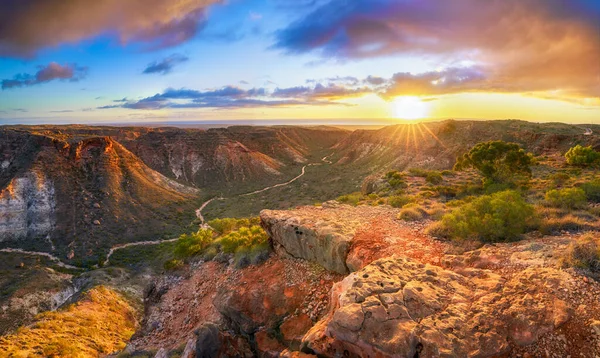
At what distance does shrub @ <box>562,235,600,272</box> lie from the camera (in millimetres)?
7605

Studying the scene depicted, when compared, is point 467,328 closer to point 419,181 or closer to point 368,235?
point 368,235

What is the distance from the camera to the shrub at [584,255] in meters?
7.61

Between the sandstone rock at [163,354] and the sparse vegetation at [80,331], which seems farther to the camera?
the sparse vegetation at [80,331]

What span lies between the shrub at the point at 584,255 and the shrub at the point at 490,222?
9.01ft

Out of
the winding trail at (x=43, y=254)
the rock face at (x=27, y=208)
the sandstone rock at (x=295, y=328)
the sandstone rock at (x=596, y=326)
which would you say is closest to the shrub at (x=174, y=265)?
the sandstone rock at (x=295, y=328)

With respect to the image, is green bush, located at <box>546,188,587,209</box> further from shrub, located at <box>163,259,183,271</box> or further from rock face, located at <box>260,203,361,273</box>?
shrub, located at <box>163,259,183,271</box>

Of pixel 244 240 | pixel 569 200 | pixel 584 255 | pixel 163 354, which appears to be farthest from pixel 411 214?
pixel 163 354

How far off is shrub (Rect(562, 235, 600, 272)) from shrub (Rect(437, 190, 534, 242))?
2.75 metres

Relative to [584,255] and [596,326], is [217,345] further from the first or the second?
[584,255]

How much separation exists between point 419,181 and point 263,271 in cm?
2128

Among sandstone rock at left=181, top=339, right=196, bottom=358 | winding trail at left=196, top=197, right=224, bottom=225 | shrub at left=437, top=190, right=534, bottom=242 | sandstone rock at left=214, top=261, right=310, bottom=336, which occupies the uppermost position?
shrub at left=437, top=190, right=534, bottom=242

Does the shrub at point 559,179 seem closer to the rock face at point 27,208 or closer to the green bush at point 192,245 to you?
the green bush at point 192,245

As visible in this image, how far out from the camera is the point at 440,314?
22.6ft

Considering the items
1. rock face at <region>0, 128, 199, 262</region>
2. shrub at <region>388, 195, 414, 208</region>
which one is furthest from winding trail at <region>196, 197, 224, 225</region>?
shrub at <region>388, 195, 414, 208</region>
